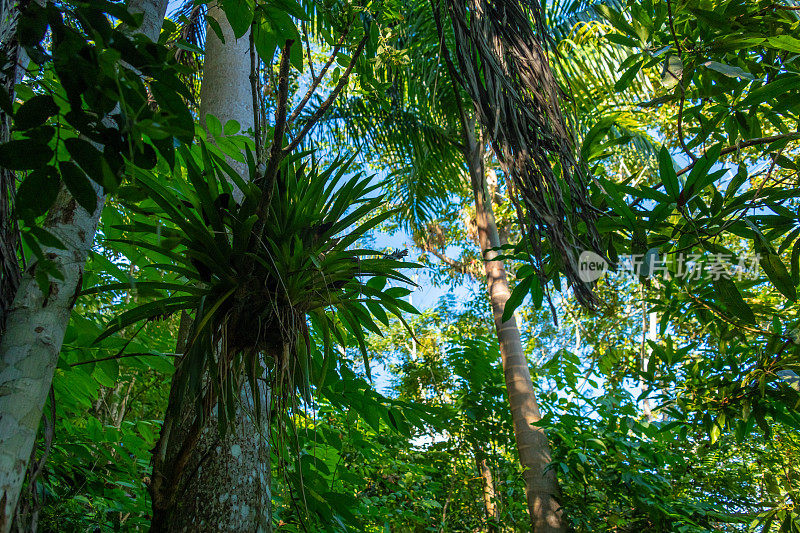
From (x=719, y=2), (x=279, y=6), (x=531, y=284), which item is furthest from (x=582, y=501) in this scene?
(x=279, y=6)

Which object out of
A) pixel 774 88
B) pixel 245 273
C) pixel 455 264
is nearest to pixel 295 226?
pixel 245 273

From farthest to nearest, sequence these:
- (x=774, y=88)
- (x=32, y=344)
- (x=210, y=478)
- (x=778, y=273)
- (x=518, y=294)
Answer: (x=518, y=294)
(x=778, y=273)
(x=774, y=88)
(x=210, y=478)
(x=32, y=344)

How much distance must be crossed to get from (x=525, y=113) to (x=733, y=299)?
1.05 meters

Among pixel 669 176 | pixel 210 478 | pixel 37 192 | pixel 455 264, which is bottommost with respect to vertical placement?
pixel 210 478

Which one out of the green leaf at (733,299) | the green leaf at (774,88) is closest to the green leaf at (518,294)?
the green leaf at (733,299)

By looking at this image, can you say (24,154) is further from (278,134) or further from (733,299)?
(733,299)

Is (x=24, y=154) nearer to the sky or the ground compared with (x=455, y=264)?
nearer to the ground

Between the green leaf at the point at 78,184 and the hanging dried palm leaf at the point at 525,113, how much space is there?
2.46ft

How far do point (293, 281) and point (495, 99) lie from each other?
24.2 inches

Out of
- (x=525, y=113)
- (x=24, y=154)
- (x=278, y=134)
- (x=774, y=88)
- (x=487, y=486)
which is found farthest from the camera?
(x=487, y=486)

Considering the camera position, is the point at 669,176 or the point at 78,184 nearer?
the point at 78,184

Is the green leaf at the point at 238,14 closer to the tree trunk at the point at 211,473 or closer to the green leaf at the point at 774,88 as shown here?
Result: the tree trunk at the point at 211,473

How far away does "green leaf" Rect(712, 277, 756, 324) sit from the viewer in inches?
65.5

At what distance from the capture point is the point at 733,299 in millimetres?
1664
